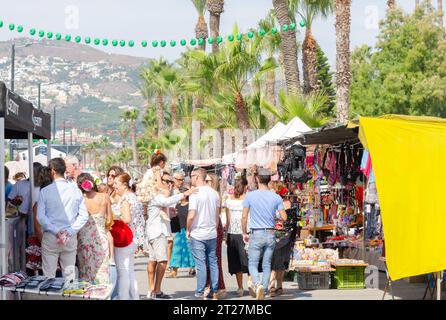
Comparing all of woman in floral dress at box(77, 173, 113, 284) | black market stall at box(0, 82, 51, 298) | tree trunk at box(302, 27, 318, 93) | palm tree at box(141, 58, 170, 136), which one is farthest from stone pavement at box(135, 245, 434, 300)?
palm tree at box(141, 58, 170, 136)

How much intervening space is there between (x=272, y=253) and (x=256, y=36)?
25.7 metres

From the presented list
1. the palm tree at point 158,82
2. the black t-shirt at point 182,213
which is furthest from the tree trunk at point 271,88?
the black t-shirt at point 182,213

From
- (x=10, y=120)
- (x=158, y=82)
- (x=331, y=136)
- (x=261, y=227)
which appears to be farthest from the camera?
(x=158, y=82)

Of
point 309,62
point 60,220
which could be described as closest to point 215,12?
point 309,62

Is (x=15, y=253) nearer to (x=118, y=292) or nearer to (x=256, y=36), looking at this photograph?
(x=118, y=292)

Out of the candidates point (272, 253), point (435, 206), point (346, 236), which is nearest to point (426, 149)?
point (435, 206)

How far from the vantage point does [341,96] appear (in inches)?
1038

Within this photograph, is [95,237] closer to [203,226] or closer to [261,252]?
[203,226]

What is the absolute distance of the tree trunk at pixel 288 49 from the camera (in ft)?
99.2

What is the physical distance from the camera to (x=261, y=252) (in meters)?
12.0

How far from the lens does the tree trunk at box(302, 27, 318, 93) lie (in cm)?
3712

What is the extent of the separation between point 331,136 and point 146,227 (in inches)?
199
